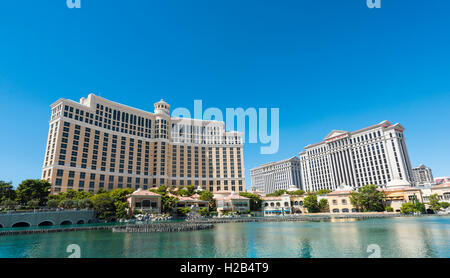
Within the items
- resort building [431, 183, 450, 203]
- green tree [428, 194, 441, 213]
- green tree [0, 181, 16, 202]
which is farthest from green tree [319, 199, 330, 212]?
green tree [0, 181, 16, 202]

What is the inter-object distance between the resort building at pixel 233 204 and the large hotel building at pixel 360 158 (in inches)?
2863

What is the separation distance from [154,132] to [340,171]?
10685 cm

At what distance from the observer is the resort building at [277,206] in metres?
96.3

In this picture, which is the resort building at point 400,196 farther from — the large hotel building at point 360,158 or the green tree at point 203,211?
the green tree at point 203,211

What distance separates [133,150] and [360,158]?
119289 millimetres

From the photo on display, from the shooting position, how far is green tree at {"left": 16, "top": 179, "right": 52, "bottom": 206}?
68.7 metres

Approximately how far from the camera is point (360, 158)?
443ft

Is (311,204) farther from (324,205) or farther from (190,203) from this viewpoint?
(190,203)

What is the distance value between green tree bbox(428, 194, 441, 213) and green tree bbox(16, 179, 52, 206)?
377 feet

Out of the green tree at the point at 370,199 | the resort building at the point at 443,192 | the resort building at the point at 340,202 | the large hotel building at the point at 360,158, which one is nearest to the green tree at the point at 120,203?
the resort building at the point at 340,202

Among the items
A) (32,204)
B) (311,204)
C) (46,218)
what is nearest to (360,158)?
(311,204)
